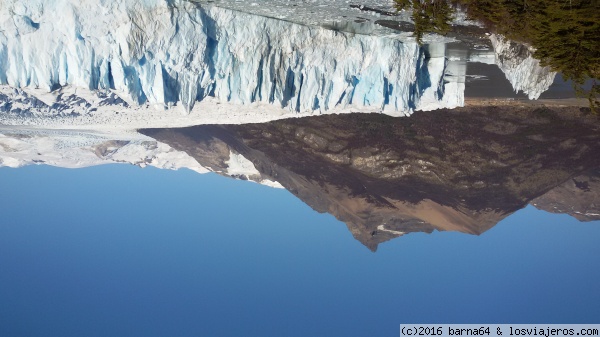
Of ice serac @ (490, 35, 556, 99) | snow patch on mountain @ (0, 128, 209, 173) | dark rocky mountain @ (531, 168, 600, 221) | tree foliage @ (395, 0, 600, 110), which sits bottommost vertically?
dark rocky mountain @ (531, 168, 600, 221)

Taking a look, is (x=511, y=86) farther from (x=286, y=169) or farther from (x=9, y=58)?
(x=9, y=58)

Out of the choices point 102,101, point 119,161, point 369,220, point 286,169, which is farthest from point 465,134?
point 119,161

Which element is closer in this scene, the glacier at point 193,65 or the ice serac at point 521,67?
the glacier at point 193,65

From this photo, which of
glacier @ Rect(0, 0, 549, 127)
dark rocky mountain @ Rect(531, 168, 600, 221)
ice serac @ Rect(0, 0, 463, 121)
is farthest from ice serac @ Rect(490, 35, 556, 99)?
dark rocky mountain @ Rect(531, 168, 600, 221)

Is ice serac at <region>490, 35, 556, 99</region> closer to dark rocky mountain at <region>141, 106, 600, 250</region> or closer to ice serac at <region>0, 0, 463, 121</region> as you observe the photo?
ice serac at <region>0, 0, 463, 121</region>

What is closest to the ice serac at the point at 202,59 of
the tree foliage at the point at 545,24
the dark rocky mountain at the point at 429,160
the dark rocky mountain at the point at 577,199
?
the tree foliage at the point at 545,24

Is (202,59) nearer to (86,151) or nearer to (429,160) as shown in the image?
(429,160)

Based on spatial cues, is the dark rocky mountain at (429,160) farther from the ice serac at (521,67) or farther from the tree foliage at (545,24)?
the tree foliage at (545,24)
